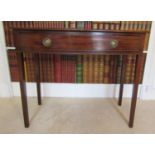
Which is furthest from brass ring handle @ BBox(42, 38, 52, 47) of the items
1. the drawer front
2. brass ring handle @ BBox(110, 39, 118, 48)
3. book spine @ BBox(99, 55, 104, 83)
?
book spine @ BBox(99, 55, 104, 83)

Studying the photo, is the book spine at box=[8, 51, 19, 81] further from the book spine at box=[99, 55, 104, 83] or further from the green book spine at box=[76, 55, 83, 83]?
the book spine at box=[99, 55, 104, 83]

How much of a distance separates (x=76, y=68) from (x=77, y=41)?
54 cm

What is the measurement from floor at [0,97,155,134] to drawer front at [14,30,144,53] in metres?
0.54

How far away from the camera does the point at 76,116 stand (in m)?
1.35

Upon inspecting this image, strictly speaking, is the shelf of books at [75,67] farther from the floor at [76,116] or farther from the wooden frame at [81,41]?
the wooden frame at [81,41]

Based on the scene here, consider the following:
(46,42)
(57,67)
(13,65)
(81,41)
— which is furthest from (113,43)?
(13,65)

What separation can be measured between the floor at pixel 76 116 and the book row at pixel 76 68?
0.19 m

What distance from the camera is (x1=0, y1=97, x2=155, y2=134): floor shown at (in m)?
1.21

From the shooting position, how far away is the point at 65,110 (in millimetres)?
1422

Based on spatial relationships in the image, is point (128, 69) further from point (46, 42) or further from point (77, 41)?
point (46, 42)

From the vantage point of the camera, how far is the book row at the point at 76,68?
1468 mm
